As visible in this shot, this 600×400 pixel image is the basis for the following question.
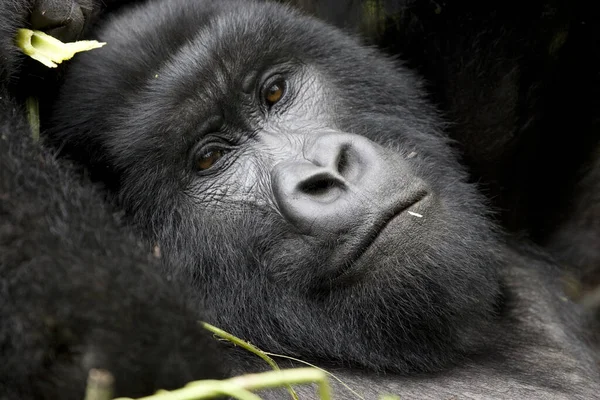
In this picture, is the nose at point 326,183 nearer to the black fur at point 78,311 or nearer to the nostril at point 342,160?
the nostril at point 342,160

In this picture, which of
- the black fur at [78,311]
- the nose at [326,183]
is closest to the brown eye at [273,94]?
the nose at [326,183]

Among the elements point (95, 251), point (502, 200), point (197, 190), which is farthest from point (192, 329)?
point (502, 200)

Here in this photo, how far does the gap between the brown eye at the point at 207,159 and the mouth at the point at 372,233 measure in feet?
1.87

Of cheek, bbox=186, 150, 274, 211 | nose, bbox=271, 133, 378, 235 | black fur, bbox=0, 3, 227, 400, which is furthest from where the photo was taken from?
cheek, bbox=186, 150, 274, 211

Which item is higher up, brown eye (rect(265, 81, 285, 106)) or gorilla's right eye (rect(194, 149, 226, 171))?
brown eye (rect(265, 81, 285, 106))

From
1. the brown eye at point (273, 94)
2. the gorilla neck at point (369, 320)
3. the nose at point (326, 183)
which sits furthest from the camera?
the brown eye at point (273, 94)

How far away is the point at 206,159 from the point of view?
2494mm

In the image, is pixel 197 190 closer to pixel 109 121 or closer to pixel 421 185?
pixel 109 121

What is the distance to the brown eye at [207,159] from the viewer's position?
249 centimetres

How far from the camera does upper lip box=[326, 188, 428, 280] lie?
7.08 ft

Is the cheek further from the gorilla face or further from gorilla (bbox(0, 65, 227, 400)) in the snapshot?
gorilla (bbox(0, 65, 227, 400))

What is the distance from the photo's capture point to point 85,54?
260 centimetres

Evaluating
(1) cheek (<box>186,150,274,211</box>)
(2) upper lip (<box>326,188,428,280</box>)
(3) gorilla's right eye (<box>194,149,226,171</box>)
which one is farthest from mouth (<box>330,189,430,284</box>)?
(3) gorilla's right eye (<box>194,149,226,171</box>)

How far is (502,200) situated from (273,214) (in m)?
1.28
